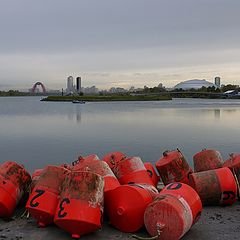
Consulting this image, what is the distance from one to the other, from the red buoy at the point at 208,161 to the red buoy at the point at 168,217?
2.67 meters

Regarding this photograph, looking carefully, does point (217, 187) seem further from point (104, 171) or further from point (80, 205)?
point (80, 205)

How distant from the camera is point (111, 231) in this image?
5480 mm

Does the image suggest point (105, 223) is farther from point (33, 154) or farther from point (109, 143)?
point (109, 143)

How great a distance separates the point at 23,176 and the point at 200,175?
2.95 metres

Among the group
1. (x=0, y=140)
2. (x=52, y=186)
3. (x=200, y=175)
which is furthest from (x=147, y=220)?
(x=0, y=140)

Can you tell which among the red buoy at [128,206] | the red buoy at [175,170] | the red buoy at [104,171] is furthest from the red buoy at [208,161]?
the red buoy at [128,206]

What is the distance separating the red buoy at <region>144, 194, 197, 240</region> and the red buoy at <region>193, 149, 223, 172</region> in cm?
267

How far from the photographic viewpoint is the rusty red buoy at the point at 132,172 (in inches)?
262

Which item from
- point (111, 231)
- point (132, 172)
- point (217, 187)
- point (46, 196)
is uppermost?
point (132, 172)

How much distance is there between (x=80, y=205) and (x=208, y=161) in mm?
3473

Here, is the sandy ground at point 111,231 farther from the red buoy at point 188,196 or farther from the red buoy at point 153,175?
the red buoy at point 153,175

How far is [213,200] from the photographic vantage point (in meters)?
6.61

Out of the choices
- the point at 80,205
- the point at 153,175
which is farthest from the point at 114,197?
the point at 153,175

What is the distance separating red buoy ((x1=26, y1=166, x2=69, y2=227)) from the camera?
5.49 metres
